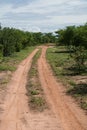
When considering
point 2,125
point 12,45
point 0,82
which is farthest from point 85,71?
point 12,45

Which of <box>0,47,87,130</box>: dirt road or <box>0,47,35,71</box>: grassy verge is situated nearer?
<box>0,47,87,130</box>: dirt road

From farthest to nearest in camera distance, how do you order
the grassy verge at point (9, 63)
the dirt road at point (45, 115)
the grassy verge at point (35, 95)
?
the grassy verge at point (9, 63) → the grassy verge at point (35, 95) → the dirt road at point (45, 115)

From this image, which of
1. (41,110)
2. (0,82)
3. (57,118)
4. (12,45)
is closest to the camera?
(57,118)

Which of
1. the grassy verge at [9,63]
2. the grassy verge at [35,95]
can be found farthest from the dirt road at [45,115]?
the grassy verge at [9,63]

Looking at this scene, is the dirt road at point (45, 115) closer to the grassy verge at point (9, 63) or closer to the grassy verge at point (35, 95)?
the grassy verge at point (35, 95)

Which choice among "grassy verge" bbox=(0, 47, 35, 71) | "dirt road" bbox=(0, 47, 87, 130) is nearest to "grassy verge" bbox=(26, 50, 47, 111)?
"dirt road" bbox=(0, 47, 87, 130)

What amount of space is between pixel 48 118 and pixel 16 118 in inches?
47.3

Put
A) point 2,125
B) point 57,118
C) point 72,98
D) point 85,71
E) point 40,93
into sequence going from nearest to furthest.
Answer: point 2,125 → point 57,118 → point 72,98 → point 40,93 → point 85,71

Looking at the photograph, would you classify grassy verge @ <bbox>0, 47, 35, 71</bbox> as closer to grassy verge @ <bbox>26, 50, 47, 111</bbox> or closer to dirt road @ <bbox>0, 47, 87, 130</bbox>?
grassy verge @ <bbox>26, 50, 47, 111</bbox>

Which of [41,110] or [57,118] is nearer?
[57,118]

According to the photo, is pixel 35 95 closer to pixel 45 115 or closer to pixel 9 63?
pixel 45 115

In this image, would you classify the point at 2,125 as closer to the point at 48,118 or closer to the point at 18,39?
the point at 48,118

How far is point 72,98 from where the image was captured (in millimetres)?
18188

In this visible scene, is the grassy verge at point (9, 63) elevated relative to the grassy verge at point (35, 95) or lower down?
lower down
